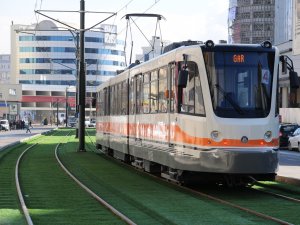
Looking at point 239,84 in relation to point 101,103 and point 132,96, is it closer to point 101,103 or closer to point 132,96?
point 132,96

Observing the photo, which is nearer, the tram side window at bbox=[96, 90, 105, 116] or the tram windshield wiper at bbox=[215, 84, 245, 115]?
the tram windshield wiper at bbox=[215, 84, 245, 115]

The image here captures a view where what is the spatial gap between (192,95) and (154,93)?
112 inches

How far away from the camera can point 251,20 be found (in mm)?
136125

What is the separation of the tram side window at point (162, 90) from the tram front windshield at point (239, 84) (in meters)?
2.09

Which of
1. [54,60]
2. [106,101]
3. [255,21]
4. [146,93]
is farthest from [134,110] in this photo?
[54,60]

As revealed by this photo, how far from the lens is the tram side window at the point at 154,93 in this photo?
17.2 meters

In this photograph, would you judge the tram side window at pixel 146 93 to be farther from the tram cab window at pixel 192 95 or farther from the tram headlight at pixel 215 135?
the tram headlight at pixel 215 135

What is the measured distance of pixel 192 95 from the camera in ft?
48.3

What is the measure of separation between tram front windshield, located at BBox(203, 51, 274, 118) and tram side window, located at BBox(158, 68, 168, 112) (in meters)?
2.09

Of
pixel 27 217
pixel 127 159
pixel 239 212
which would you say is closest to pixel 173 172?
pixel 239 212

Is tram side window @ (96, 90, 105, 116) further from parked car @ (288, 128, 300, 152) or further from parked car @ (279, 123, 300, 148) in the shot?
parked car @ (279, 123, 300, 148)

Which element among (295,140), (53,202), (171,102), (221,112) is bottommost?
(53,202)

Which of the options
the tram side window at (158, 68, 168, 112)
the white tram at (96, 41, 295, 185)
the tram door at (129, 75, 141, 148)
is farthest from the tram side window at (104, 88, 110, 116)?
the white tram at (96, 41, 295, 185)

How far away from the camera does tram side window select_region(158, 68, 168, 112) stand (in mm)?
16281
